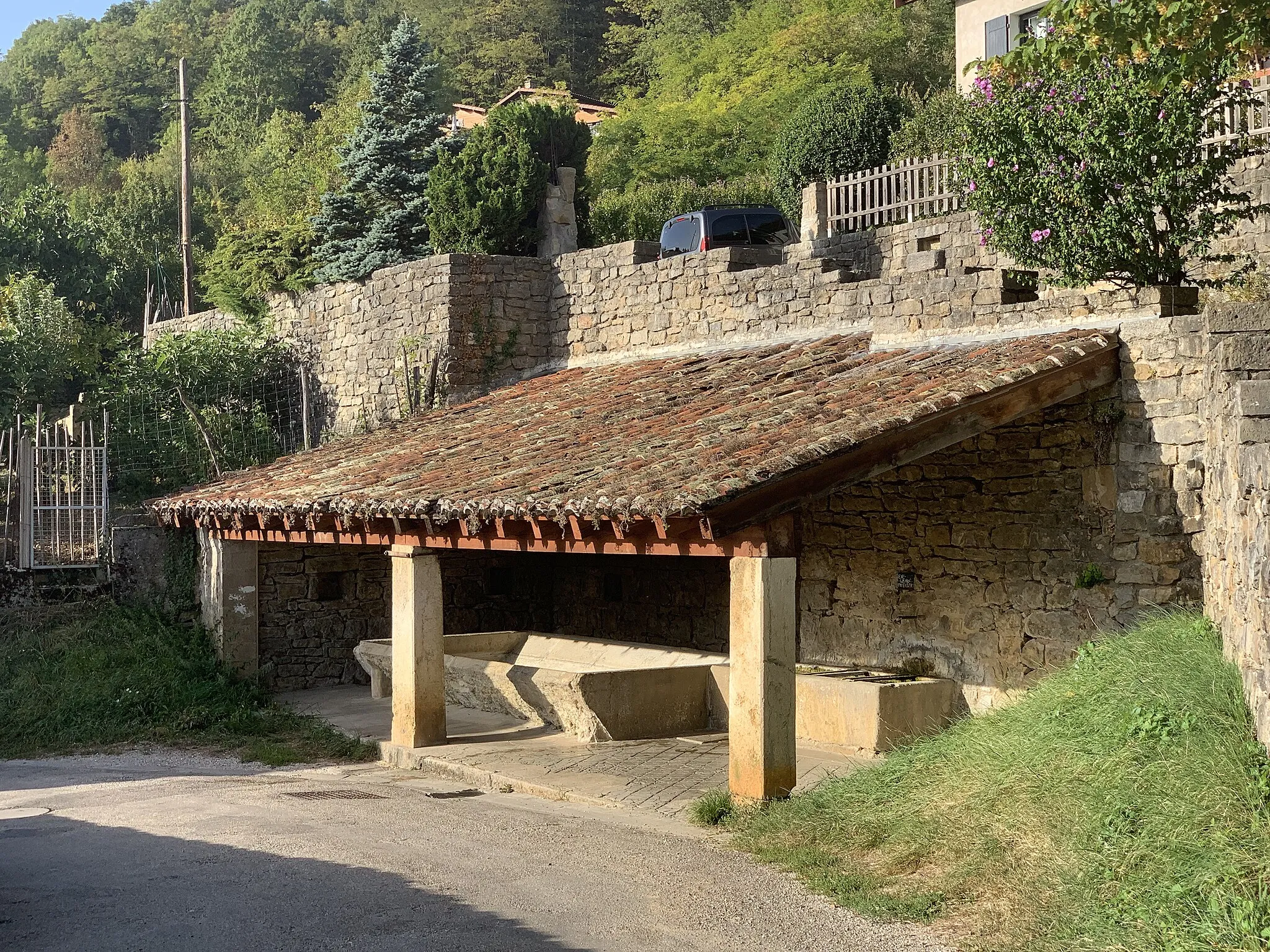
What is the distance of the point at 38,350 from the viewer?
70.9ft

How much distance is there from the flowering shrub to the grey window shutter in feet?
45.4

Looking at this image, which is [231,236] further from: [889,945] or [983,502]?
[889,945]

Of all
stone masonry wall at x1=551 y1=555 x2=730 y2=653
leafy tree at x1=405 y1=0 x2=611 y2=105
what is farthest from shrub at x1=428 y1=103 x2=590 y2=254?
leafy tree at x1=405 y1=0 x2=611 y2=105

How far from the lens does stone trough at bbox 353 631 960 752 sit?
10.7 m

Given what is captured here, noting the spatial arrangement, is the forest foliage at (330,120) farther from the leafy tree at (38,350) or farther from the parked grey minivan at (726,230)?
the parked grey minivan at (726,230)

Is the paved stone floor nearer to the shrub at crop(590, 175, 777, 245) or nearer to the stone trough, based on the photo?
the stone trough

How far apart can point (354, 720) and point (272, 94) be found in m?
44.7

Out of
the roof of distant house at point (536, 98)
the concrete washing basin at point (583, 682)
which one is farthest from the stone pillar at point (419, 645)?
the roof of distant house at point (536, 98)

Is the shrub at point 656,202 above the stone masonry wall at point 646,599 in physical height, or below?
above

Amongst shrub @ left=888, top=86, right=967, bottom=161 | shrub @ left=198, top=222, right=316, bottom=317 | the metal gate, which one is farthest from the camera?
shrub @ left=888, top=86, right=967, bottom=161

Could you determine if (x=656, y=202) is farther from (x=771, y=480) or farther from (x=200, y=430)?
(x=771, y=480)

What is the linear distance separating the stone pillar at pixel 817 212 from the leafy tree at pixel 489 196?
3577mm

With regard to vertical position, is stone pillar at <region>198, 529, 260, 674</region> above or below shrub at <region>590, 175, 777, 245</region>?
below

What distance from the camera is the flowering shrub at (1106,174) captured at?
32.7 ft
